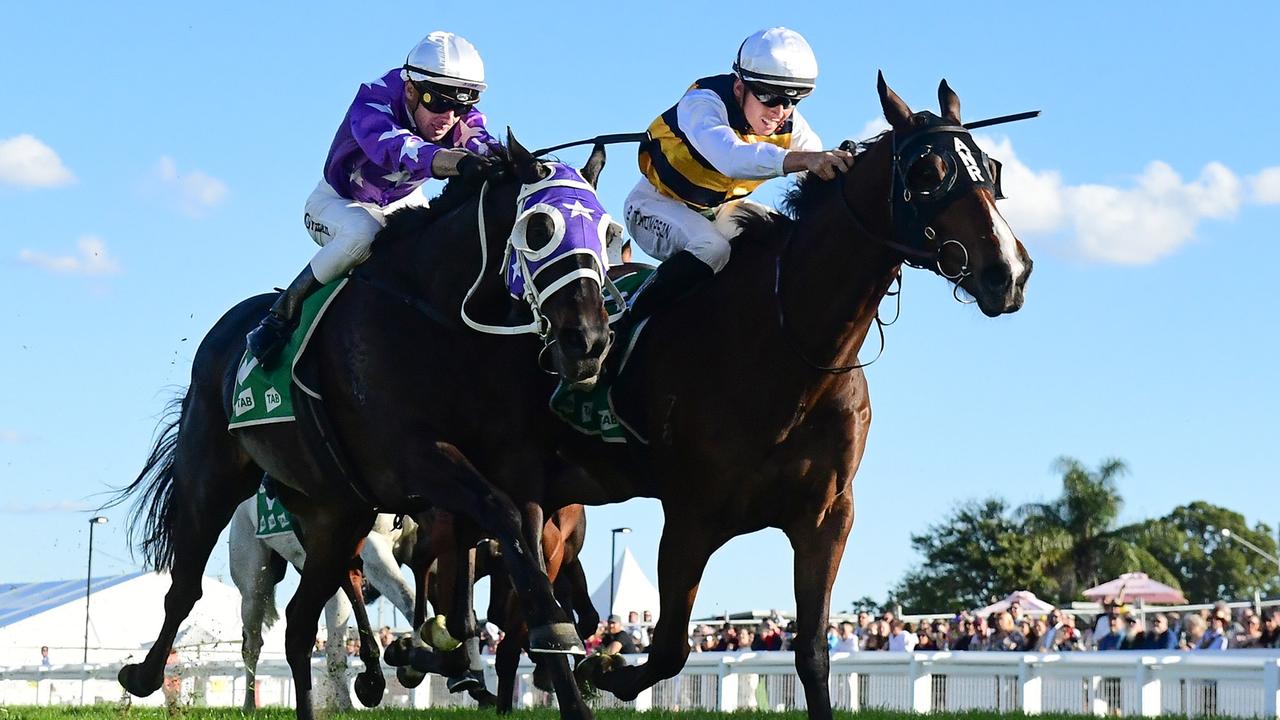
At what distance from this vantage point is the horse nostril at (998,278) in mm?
6273

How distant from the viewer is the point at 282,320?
7914 millimetres

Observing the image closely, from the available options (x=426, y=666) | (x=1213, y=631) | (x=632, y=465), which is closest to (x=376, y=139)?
(x=632, y=465)

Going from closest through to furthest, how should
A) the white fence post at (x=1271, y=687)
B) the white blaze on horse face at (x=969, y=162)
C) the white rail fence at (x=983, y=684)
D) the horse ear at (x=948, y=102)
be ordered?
the white blaze on horse face at (x=969, y=162), the horse ear at (x=948, y=102), the white fence post at (x=1271, y=687), the white rail fence at (x=983, y=684)

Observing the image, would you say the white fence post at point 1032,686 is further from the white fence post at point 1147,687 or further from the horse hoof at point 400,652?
the horse hoof at point 400,652


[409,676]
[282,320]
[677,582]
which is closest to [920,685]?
[409,676]

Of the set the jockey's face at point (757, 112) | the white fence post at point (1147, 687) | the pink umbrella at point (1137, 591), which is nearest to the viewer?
the jockey's face at point (757, 112)

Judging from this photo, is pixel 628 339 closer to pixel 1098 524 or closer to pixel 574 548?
pixel 574 548

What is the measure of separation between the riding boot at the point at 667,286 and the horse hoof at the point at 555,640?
6.92 feet

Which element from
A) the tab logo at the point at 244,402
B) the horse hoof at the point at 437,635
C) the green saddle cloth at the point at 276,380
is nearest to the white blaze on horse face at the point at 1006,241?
the green saddle cloth at the point at 276,380

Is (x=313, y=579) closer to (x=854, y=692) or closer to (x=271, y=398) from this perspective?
(x=271, y=398)

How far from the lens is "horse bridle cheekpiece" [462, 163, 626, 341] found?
6.26 metres

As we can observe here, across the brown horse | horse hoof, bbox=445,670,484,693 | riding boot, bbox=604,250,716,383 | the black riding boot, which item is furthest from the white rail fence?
riding boot, bbox=604,250,716,383

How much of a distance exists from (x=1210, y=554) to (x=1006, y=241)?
189 feet

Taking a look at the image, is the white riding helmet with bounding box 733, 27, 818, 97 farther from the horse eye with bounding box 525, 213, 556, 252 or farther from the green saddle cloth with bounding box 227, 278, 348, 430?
the green saddle cloth with bounding box 227, 278, 348, 430
